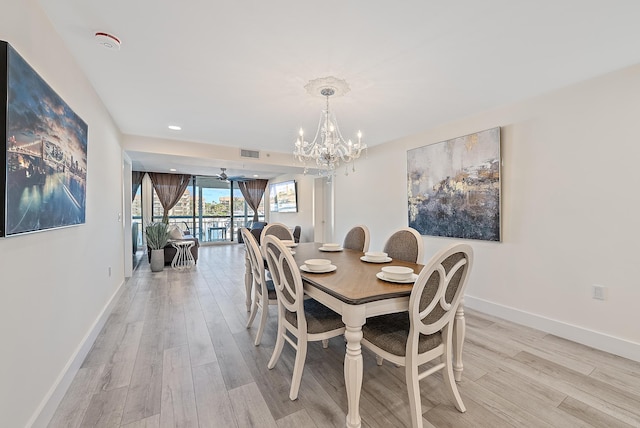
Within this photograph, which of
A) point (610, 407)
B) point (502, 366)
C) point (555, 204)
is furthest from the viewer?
point (555, 204)

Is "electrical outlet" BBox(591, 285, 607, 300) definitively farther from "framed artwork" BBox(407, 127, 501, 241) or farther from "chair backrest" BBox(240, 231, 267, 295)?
"chair backrest" BBox(240, 231, 267, 295)

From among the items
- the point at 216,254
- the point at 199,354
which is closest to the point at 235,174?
the point at 216,254

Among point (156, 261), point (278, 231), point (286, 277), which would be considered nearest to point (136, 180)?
point (156, 261)

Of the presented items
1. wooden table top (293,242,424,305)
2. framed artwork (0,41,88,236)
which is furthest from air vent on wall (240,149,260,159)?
wooden table top (293,242,424,305)

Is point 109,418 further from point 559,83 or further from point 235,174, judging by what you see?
point 235,174

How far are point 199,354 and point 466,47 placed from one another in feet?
10.2

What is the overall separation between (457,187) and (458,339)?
79.5 inches

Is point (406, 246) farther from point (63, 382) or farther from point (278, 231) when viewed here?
point (63, 382)

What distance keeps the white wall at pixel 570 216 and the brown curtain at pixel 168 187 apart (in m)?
7.97

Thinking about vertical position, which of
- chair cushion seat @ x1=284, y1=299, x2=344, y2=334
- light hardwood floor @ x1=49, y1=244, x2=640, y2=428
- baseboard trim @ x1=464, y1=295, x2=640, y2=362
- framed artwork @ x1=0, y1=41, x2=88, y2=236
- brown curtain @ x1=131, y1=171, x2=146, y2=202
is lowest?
light hardwood floor @ x1=49, y1=244, x2=640, y2=428

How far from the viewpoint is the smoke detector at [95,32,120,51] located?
5.62 ft

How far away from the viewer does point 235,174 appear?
852cm

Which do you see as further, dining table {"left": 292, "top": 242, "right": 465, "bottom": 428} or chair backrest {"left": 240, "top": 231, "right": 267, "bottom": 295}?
chair backrest {"left": 240, "top": 231, "right": 267, "bottom": 295}

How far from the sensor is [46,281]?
5.13 feet
